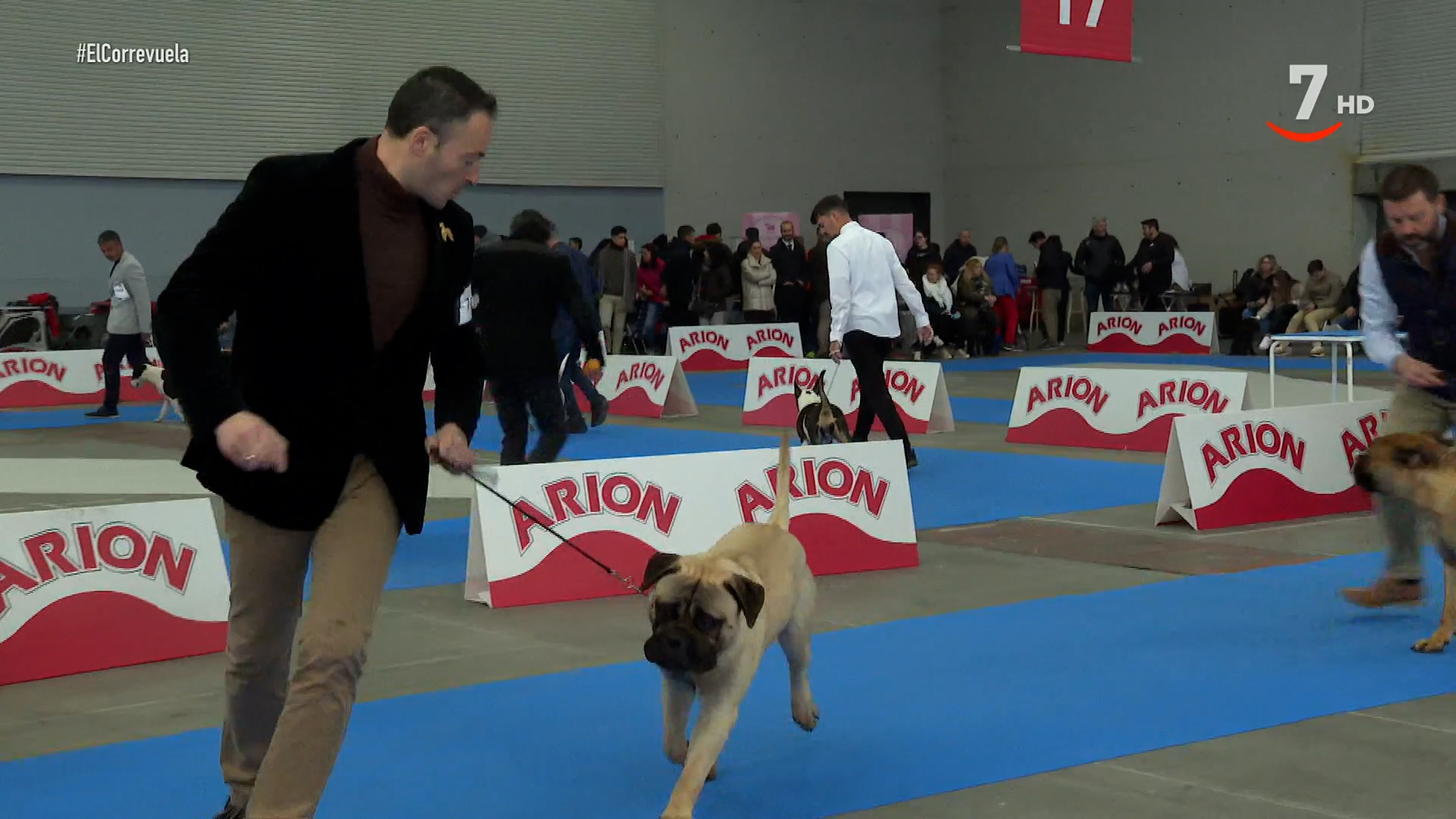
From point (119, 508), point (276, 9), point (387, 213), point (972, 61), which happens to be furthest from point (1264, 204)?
point (387, 213)

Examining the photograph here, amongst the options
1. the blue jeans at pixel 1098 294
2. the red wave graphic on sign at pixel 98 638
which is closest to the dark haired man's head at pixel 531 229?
the red wave graphic on sign at pixel 98 638

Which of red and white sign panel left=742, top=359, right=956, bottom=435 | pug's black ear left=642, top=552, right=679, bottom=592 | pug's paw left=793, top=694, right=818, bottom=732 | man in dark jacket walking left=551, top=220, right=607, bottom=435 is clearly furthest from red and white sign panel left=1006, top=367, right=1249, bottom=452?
pug's black ear left=642, top=552, right=679, bottom=592

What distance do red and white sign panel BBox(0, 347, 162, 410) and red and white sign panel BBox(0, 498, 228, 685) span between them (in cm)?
1240

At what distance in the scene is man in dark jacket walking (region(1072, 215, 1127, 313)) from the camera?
2483cm

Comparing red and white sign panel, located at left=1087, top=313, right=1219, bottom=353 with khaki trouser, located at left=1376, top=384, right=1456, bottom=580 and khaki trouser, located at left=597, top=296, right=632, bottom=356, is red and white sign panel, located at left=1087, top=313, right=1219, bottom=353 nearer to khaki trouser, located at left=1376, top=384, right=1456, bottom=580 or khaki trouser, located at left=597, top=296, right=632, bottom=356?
khaki trouser, located at left=597, top=296, right=632, bottom=356

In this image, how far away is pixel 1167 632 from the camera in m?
5.90

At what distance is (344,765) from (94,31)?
65.8ft

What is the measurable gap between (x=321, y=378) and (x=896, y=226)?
88.3ft

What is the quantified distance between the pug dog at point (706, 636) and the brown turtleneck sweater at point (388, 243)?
97 cm

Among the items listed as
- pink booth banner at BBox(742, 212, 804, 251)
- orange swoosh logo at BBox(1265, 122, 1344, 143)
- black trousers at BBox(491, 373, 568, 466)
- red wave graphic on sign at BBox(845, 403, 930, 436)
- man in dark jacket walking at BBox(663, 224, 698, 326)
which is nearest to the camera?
black trousers at BBox(491, 373, 568, 466)

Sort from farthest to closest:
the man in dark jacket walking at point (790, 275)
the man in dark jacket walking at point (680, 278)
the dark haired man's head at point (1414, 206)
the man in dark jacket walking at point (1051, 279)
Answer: the man in dark jacket walking at point (1051, 279) < the man in dark jacket walking at point (680, 278) < the man in dark jacket walking at point (790, 275) < the dark haired man's head at point (1414, 206)

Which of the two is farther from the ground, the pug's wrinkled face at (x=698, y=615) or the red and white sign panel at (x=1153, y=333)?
the pug's wrinkled face at (x=698, y=615)

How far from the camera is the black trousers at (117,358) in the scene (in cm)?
1513

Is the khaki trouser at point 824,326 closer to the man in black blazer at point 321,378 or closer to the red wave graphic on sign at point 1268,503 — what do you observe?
the red wave graphic on sign at point 1268,503
